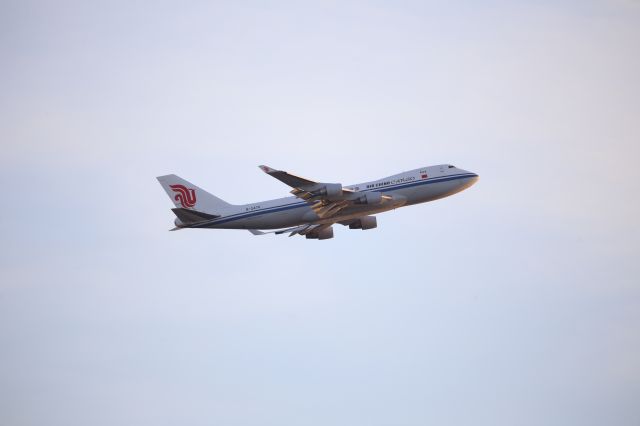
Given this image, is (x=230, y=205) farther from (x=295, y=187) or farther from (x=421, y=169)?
(x=421, y=169)

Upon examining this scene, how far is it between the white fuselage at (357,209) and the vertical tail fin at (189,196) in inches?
81.5

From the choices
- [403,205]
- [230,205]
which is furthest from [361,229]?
[230,205]

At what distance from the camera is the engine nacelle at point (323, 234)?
81.8 meters

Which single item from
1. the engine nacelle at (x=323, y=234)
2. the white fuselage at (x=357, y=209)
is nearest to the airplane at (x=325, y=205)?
the white fuselage at (x=357, y=209)

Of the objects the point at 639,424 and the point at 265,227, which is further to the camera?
the point at 639,424

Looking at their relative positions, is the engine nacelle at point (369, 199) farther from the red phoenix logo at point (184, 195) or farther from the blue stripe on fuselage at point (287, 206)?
the red phoenix logo at point (184, 195)

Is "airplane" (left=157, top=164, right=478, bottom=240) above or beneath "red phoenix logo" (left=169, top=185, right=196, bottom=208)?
beneath

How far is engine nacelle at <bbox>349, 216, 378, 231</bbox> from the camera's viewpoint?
82000mm

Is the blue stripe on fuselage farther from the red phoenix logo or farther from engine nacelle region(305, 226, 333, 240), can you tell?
engine nacelle region(305, 226, 333, 240)

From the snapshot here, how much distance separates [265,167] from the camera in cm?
6881

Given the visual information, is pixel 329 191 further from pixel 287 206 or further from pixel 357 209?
pixel 287 206

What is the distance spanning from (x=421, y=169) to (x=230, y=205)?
56.5ft

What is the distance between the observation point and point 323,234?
82062mm

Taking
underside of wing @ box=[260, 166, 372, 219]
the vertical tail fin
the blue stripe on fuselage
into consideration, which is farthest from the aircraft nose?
the vertical tail fin
